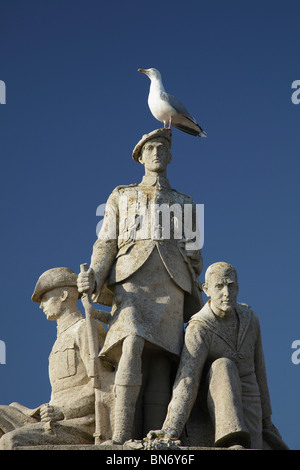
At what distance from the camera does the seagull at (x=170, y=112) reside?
12.7 metres

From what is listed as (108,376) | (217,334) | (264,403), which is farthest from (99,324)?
(264,403)

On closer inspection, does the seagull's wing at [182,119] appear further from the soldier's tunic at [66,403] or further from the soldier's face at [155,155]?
the soldier's tunic at [66,403]

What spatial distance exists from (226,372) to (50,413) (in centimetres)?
210

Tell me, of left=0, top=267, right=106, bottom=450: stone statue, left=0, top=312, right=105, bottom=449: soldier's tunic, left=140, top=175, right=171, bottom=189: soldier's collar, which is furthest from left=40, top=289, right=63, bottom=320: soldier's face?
left=140, top=175, right=171, bottom=189: soldier's collar

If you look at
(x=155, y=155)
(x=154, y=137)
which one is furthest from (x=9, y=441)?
(x=154, y=137)

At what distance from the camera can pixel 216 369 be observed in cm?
1049

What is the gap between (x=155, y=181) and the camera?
1191 cm

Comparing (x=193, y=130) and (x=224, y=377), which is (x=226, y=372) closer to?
(x=224, y=377)

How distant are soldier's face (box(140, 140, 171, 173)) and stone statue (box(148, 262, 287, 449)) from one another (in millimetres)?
1671

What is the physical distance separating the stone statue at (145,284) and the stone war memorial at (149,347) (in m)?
0.01

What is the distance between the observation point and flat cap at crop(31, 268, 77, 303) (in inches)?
462

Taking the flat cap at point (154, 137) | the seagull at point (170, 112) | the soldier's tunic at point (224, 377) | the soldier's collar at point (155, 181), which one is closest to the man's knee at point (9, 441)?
the soldier's tunic at point (224, 377)

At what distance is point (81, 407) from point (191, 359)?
4.64 feet
